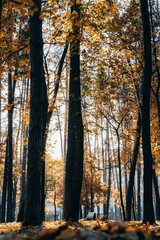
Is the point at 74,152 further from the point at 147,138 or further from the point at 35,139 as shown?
the point at 35,139

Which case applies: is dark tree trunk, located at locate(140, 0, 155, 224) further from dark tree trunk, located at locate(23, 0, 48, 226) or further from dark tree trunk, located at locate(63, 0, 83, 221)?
dark tree trunk, located at locate(23, 0, 48, 226)

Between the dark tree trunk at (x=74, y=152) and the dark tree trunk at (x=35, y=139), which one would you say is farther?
the dark tree trunk at (x=74, y=152)

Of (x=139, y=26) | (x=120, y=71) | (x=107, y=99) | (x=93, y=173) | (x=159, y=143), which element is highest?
(x=139, y=26)

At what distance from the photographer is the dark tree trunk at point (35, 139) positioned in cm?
716

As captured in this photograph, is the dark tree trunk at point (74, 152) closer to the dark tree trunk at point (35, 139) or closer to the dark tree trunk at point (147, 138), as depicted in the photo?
the dark tree trunk at point (35, 139)

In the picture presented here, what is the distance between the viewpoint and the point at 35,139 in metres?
7.38

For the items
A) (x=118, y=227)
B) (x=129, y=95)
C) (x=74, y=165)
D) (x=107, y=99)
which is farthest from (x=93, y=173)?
(x=118, y=227)

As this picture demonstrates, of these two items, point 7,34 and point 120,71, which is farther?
point 120,71

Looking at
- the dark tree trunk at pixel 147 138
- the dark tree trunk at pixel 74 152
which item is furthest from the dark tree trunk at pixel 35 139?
the dark tree trunk at pixel 147 138

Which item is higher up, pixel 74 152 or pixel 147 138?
pixel 147 138

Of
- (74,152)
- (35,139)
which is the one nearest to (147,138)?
(74,152)

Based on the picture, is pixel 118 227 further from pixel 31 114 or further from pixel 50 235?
pixel 31 114

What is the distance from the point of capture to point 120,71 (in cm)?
1502

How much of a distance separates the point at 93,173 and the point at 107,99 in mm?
16233
